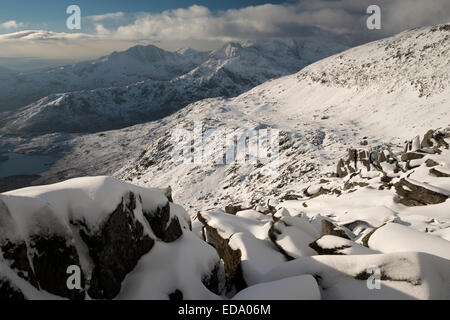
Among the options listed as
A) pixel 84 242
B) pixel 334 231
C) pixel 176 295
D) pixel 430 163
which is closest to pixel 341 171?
pixel 430 163

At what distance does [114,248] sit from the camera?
748 centimetres

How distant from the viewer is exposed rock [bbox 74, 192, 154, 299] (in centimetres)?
706

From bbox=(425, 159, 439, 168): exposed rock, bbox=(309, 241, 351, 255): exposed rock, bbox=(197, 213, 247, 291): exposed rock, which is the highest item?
bbox=(425, 159, 439, 168): exposed rock

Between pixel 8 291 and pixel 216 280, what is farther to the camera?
pixel 216 280

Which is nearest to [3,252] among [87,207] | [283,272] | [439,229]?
[87,207]

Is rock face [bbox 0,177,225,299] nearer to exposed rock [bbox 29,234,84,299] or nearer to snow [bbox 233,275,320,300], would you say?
exposed rock [bbox 29,234,84,299]

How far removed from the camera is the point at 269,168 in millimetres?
50938

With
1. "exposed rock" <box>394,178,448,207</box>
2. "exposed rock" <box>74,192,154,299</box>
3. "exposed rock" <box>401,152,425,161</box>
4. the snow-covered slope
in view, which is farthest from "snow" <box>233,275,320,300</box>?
the snow-covered slope

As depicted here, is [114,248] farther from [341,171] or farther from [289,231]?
[341,171]

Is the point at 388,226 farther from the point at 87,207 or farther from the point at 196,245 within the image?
the point at 87,207

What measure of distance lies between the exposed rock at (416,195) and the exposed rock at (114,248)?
56.4ft

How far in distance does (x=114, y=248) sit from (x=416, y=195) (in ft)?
59.7

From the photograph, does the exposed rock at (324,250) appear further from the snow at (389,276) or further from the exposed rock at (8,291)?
the exposed rock at (8,291)

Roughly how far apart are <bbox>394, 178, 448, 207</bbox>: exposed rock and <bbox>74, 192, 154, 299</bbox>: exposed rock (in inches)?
677
